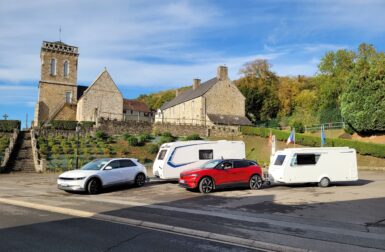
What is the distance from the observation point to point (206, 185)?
17.0m

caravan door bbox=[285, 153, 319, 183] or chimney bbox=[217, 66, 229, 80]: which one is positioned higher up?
chimney bbox=[217, 66, 229, 80]

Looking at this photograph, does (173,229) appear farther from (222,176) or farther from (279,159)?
(279,159)

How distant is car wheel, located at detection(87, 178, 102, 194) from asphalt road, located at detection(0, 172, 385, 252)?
1.27 metres

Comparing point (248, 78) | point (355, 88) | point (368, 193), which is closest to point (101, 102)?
point (248, 78)

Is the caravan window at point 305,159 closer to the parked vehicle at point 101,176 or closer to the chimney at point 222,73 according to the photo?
the parked vehicle at point 101,176

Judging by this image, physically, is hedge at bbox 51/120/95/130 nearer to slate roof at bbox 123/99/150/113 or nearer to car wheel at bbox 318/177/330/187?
slate roof at bbox 123/99/150/113

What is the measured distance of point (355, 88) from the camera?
40.5 meters

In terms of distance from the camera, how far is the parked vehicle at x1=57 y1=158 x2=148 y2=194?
55.8 ft

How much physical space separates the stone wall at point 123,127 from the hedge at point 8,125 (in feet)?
35.7

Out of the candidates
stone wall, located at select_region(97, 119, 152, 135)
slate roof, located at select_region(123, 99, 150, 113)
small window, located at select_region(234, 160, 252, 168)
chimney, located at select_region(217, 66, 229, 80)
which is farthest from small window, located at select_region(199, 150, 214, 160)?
slate roof, located at select_region(123, 99, 150, 113)

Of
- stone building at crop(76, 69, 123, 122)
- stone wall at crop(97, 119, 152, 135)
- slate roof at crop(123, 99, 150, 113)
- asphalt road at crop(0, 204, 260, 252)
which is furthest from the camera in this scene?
slate roof at crop(123, 99, 150, 113)

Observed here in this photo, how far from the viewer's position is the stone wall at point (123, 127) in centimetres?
4638

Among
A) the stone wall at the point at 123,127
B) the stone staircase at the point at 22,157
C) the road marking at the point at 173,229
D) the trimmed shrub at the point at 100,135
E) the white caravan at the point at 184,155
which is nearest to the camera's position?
the road marking at the point at 173,229

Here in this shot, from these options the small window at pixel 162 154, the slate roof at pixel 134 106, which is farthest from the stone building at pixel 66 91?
the small window at pixel 162 154
